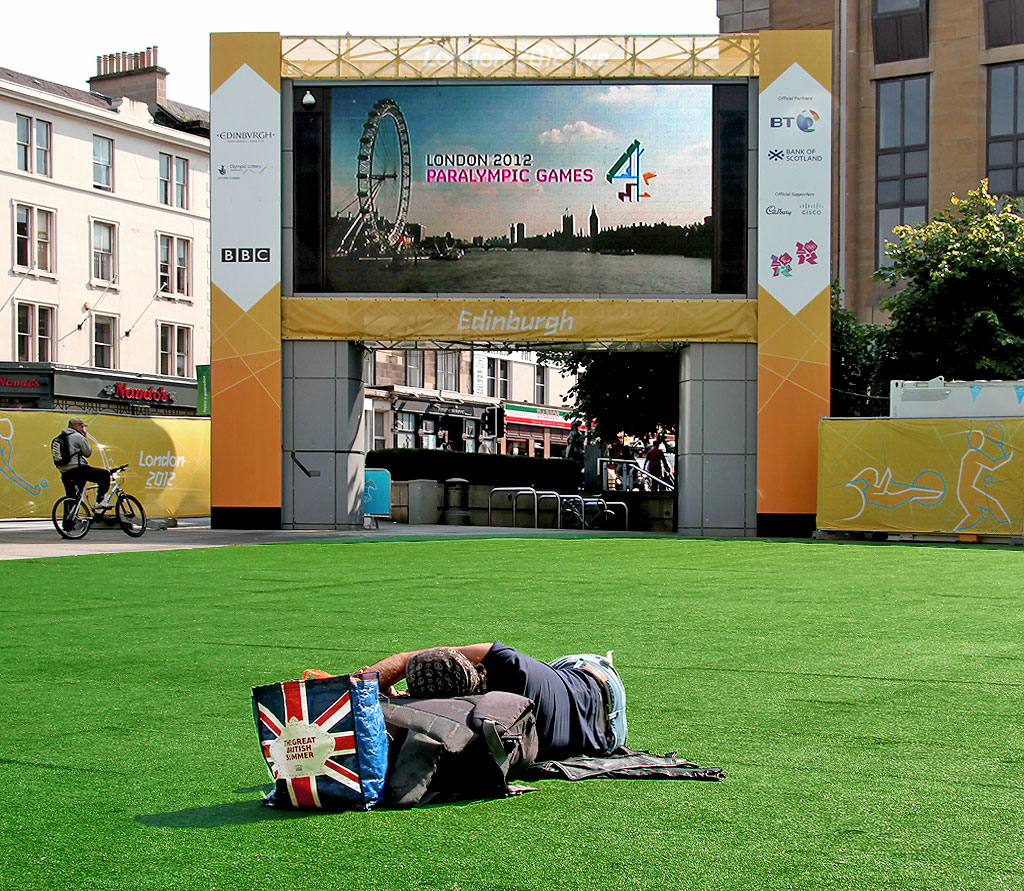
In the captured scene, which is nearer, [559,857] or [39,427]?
[559,857]

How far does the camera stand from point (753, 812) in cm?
415

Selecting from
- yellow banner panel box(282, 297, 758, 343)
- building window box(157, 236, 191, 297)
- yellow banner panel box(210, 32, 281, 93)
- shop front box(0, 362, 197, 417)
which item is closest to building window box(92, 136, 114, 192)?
building window box(157, 236, 191, 297)

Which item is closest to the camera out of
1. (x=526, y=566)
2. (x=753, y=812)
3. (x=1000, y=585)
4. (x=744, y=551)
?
(x=753, y=812)

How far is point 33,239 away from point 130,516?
2504cm

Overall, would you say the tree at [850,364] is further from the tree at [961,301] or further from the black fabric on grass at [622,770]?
the black fabric on grass at [622,770]

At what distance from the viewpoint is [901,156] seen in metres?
47.9

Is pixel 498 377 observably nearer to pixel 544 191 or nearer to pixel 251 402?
pixel 251 402

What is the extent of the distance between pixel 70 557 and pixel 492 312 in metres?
10.2

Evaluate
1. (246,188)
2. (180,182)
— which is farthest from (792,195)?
(180,182)

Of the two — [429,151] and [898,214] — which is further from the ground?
[898,214]

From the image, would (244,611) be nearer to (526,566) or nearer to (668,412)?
(526,566)

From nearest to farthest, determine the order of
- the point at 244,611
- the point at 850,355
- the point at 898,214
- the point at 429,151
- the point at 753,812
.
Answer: the point at 753,812
the point at 244,611
the point at 429,151
the point at 850,355
the point at 898,214

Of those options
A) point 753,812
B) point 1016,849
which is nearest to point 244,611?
point 753,812

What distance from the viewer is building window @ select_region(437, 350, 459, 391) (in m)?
61.2
